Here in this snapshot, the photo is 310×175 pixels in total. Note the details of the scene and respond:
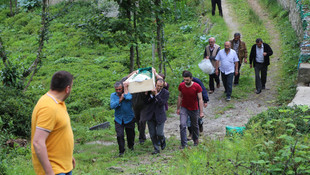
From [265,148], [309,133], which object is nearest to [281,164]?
[265,148]

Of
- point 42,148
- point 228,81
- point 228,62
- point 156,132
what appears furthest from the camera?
point 228,81

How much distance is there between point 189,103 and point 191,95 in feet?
0.66

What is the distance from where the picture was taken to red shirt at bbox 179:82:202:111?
A: 7930 mm

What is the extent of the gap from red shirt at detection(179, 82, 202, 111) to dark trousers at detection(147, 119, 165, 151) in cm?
71

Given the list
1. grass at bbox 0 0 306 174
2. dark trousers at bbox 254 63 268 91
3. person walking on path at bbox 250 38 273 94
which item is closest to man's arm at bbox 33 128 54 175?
grass at bbox 0 0 306 174

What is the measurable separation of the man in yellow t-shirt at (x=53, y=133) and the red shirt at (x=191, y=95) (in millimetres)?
4348

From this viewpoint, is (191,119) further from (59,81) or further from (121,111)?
(59,81)

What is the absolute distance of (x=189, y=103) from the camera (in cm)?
802

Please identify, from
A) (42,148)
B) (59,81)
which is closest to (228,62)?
(59,81)

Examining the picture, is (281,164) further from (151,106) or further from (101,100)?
(101,100)

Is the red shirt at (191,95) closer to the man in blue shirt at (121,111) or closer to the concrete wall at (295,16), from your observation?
the man in blue shirt at (121,111)

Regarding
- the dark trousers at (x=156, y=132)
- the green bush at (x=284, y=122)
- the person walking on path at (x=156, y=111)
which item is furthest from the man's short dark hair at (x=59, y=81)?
the dark trousers at (x=156, y=132)

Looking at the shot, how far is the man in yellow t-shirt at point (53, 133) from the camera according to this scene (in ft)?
Result: 11.6

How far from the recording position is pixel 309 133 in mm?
6105
